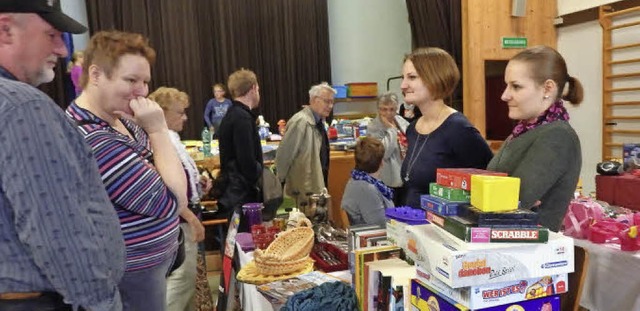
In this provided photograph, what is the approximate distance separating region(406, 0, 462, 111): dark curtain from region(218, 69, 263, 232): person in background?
457 centimetres

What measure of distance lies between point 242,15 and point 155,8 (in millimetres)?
1295

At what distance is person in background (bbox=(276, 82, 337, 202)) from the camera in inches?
154

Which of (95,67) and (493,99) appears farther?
(493,99)

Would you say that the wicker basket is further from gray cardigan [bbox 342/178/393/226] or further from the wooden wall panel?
the wooden wall panel

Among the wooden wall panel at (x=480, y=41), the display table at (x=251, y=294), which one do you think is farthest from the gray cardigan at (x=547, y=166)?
the wooden wall panel at (x=480, y=41)

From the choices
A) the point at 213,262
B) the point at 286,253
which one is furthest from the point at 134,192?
the point at 213,262

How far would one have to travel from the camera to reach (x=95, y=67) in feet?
4.90

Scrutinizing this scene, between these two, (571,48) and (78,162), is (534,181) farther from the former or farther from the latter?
(571,48)

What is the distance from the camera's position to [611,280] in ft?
7.14

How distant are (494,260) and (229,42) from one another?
7.30 m

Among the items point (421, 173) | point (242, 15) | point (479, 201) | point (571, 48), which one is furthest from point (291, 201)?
point (242, 15)

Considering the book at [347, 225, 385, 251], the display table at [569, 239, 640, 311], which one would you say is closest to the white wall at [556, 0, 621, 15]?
the display table at [569, 239, 640, 311]

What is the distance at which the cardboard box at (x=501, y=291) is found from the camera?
3.62ft

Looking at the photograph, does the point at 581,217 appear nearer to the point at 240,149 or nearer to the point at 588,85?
the point at 240,149
